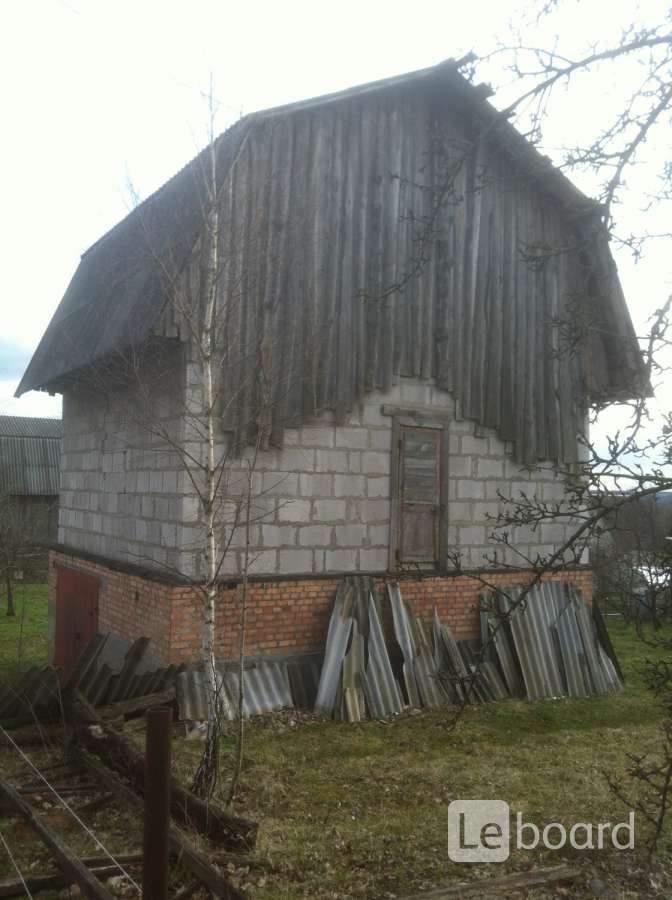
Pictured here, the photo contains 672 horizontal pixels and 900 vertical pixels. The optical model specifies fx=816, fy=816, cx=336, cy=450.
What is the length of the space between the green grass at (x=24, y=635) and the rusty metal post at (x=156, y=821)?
7096 millimetres

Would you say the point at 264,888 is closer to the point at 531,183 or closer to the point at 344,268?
the point at 344,268

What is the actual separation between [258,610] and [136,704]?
1.79 meters

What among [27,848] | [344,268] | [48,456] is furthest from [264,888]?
[48,456]

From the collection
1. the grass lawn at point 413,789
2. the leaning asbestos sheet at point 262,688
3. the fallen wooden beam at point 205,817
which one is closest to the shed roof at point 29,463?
the leaning asbestos sheet at point 262,688

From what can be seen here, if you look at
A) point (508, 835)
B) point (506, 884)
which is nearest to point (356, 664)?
point (508, 835)

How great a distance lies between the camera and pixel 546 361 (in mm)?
12258

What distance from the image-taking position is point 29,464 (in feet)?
115

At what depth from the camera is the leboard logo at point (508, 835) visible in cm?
585

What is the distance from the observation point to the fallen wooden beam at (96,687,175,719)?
810 cm

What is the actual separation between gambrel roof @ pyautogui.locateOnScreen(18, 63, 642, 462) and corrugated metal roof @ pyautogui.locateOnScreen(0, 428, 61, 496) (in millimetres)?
22516

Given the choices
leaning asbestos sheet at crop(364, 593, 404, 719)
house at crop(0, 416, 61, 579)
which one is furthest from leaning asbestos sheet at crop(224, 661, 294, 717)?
house at crop(0, 416, 61, 579)

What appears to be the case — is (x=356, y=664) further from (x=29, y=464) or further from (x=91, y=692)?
(x=29, y=464)

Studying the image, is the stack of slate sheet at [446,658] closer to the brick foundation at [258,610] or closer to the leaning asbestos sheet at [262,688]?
the brick foundation at [258,610]

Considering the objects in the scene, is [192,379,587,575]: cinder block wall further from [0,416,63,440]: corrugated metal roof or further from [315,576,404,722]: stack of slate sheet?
[0,416,63,440]: corrugated metal roof
